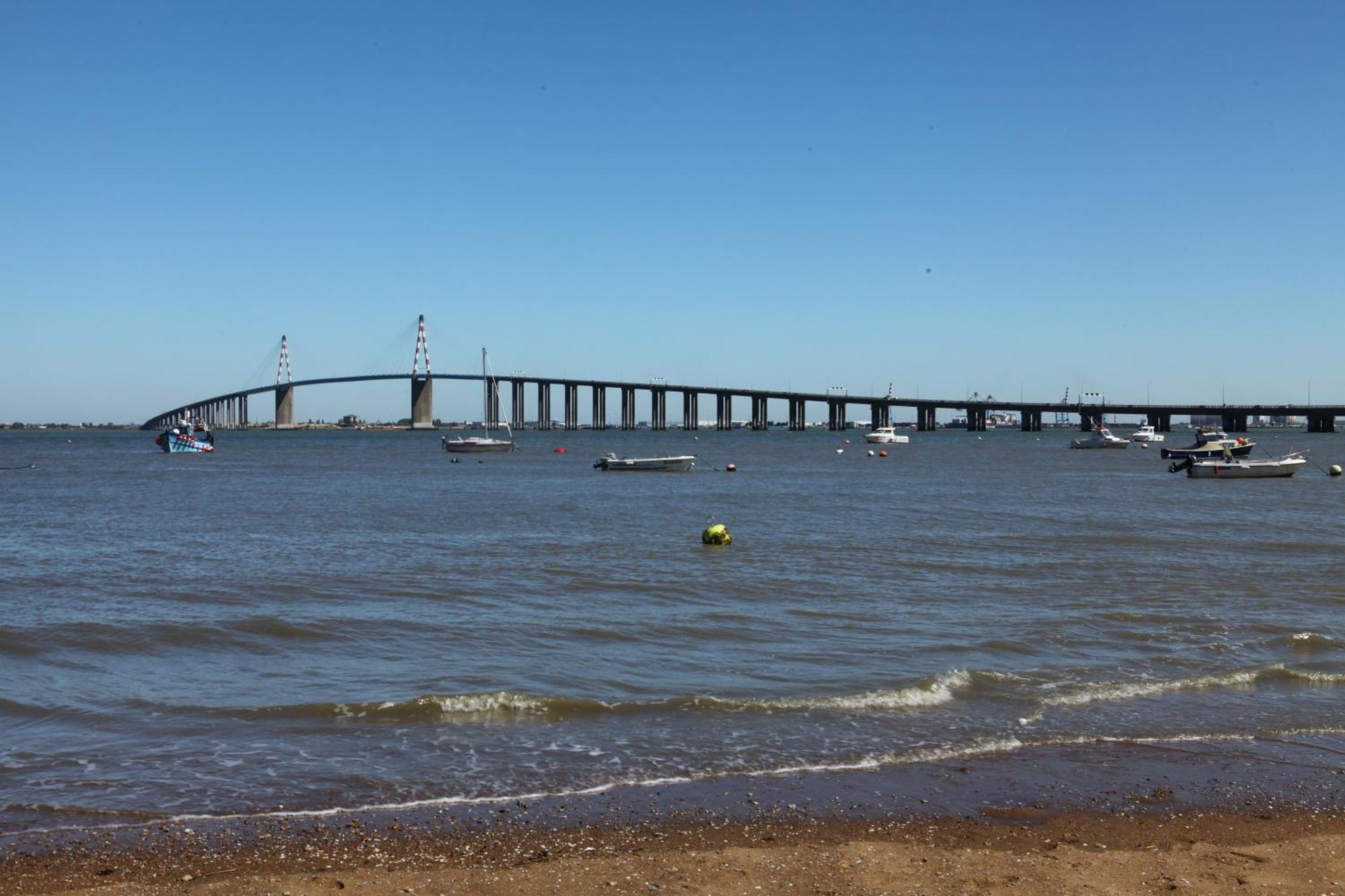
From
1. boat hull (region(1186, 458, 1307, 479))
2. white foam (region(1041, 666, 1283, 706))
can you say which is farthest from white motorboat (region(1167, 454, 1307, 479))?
white foam (region(1041, 666, 1283, 706))

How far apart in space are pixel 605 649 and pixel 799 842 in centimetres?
852

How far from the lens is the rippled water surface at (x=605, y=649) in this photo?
11906 millimetres

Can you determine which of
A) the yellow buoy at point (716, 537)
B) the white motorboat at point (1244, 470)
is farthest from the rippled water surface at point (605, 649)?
the white motorboat at point (1244, 470)

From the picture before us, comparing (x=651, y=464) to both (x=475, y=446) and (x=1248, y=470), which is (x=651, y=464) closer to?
(x=1248, y=470)

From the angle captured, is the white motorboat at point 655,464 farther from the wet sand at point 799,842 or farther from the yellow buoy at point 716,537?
the wet sand at point 799,842

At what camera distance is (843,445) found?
563 feet

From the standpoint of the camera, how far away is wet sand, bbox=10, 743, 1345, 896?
8.42 m

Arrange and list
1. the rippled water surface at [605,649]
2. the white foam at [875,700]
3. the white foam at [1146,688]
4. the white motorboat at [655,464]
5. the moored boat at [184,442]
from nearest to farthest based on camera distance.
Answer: the rippled water surface at [605,649] < the white foam at [875,700] < the white foam at [1146,688] < the white motorboat at [655,464] < the moored boat at [184,442]

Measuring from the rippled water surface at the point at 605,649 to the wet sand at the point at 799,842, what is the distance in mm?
762

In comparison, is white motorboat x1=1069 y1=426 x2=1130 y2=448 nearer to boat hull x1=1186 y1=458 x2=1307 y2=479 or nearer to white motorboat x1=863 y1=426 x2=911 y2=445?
white motorboat x1=863 y1=426 x2=911 y2=445

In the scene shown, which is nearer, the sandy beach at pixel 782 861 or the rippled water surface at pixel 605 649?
the sandy beach at pixel 782 861

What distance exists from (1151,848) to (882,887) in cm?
246

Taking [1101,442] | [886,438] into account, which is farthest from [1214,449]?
[886,438]

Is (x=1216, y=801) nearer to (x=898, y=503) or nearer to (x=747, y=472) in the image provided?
(x=898, y=503)
